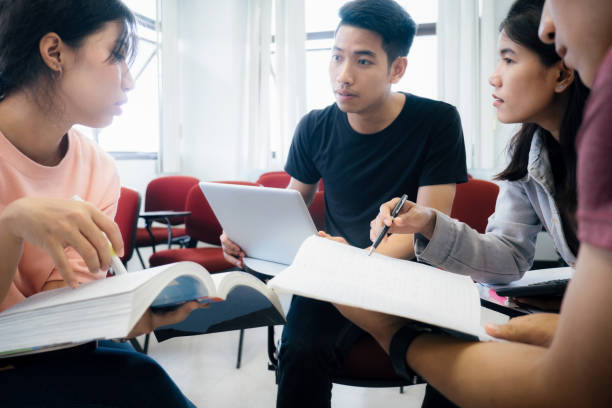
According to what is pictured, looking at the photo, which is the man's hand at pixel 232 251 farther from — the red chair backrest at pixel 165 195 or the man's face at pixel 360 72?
the red chair backrest at pixel 165 195

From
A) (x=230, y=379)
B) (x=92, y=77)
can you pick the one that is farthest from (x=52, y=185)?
(x=230, y=379)

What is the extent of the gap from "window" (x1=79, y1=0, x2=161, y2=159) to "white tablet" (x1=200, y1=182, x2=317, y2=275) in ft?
8.83

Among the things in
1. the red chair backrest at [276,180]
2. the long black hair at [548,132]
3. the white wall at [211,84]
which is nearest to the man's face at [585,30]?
the long black hair at [548,132]

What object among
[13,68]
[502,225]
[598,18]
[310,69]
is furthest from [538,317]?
[310,69]

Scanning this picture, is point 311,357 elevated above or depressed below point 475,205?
below

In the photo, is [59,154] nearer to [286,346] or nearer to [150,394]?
[150,394]

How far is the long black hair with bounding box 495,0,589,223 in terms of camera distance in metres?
0.89

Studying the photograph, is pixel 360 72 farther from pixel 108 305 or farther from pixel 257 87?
pixel 257 87

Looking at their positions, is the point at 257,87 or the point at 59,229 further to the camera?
the point at 257,87

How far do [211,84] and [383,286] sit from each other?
4.05m

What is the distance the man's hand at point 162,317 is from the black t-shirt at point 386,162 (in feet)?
2.81

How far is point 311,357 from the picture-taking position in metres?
0.93

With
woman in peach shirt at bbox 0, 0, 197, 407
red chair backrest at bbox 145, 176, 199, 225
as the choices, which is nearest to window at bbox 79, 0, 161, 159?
red chair backrest at bbox 145, 176, 199, 225

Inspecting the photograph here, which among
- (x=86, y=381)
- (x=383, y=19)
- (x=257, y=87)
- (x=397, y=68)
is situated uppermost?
(x=257, y=87)
